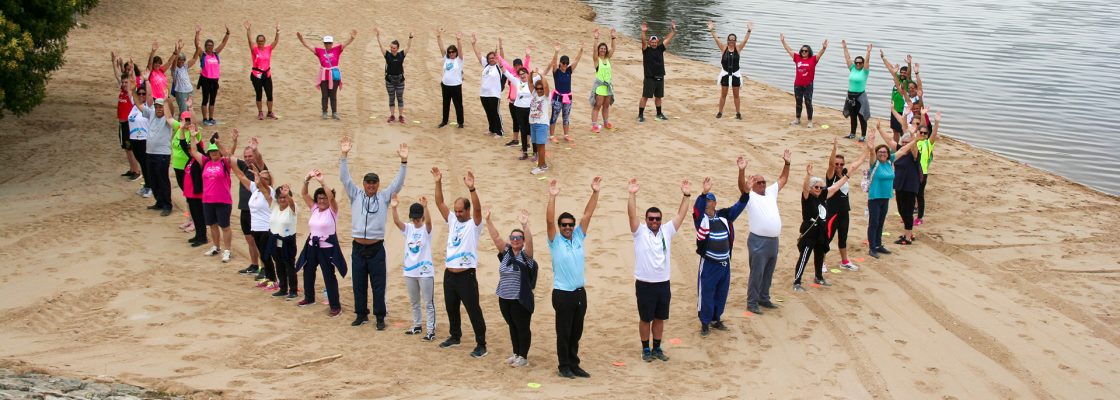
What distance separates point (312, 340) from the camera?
10.4 meters

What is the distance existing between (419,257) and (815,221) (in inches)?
185

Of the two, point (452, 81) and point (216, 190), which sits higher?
point (452, 81)

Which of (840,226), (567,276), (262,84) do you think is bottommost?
(840,226)

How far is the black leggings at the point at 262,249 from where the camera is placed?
1171 cm

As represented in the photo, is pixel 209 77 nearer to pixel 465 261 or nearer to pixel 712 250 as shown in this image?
pixel 465 261

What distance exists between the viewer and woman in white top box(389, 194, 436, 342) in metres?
10.2

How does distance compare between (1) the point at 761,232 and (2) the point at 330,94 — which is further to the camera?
(2) the point at 330,94

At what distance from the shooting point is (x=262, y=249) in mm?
11781

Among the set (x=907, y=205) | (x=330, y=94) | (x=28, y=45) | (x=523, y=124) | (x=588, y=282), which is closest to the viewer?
(x=588, y=282)

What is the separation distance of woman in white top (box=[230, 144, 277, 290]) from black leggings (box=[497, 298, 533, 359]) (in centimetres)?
339

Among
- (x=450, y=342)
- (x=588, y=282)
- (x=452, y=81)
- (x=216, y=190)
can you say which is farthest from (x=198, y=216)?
(x=452, y=81)

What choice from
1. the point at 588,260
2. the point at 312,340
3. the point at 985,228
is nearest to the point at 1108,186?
the point at 985,228

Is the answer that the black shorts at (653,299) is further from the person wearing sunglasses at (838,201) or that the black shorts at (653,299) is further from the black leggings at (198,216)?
the black leggings at (198,216)

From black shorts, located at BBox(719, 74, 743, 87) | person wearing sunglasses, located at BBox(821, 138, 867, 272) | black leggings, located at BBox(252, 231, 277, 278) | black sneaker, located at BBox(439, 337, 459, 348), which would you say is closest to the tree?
black leggings, located at BBox(252, 231, 277, 278)
